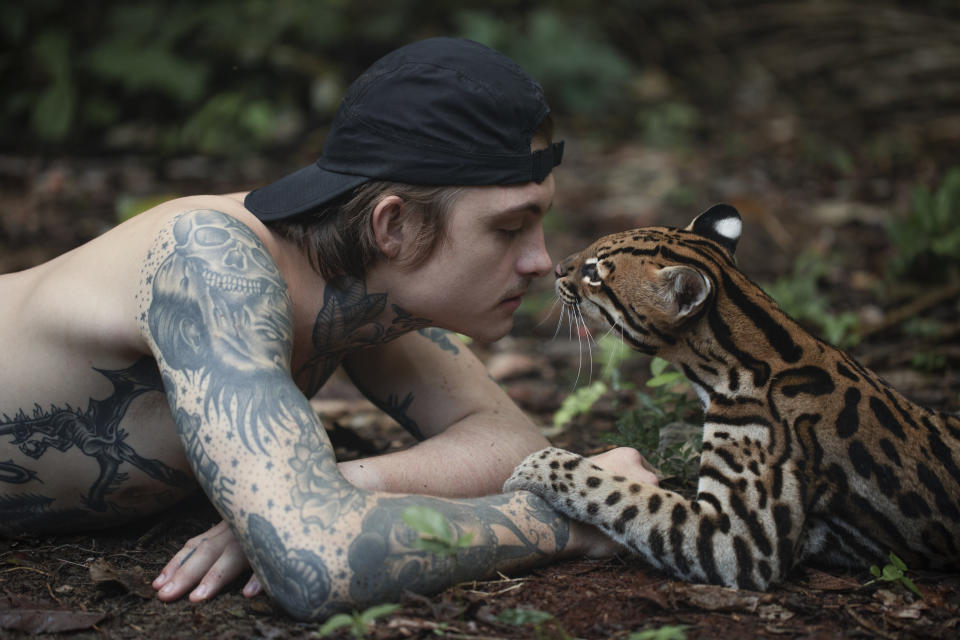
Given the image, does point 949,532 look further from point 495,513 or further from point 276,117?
point 276,117

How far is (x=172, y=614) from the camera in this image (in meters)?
3.52

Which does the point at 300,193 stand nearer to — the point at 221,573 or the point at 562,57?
the point at 221,573

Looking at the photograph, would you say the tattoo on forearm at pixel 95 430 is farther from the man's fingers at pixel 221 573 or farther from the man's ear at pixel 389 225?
the man's ear at pixel 389 225

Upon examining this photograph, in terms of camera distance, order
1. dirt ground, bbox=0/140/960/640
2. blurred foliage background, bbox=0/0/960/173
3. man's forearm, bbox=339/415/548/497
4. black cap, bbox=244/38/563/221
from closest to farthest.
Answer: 1. dirt ground, bbox=0/140/960/640
2. black cap, bbox=244/38/563/221
3. man's forearm, bbox=339/415/548/497
4. blurred foliage background, bbox=0/0/960/173

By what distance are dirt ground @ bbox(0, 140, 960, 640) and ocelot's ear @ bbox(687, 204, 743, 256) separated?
31.6 inches

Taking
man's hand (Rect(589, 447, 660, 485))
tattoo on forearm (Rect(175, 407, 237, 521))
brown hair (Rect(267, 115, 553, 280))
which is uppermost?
brown hair (Rect(267, 115, 553, 280))

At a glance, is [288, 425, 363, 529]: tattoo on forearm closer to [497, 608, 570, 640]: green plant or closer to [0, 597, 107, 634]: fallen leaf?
[497, 608, 570, 640]: green plant

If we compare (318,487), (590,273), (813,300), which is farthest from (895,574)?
(813,300)

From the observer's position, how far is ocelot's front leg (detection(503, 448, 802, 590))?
3568mm

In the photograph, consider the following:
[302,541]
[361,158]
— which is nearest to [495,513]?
[302,541]

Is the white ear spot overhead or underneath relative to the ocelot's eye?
overhead

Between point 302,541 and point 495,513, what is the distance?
2.67 ft

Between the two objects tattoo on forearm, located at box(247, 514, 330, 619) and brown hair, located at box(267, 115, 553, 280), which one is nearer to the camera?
tattoo on forearm, located at box(247, 514, 330, 619)

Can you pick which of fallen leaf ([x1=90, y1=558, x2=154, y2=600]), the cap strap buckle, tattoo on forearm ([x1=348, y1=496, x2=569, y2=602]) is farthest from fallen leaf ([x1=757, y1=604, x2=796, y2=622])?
fallen leaf ([x1=90, y1=558, x2=154, y2=600])
